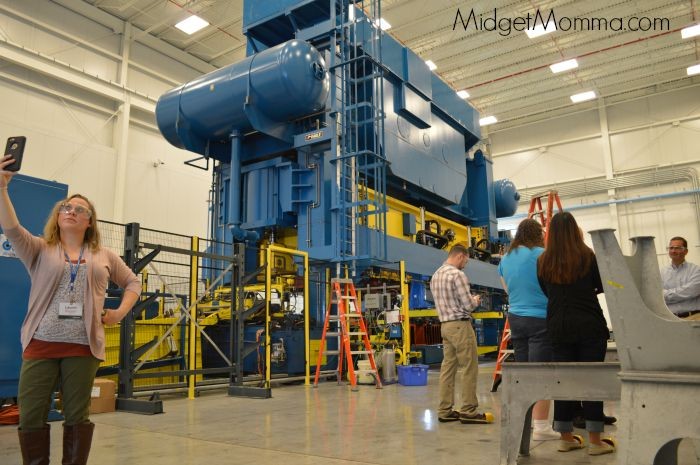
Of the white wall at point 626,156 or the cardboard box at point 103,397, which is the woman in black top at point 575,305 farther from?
the white wall at point 626,156

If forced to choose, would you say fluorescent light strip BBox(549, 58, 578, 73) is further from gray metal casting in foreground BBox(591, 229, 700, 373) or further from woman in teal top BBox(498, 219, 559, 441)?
gray metal casting in foreground BBox(591, 229, 700, 373)

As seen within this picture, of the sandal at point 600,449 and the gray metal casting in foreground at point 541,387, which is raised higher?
the gray metal casting in foreground at point 541,387

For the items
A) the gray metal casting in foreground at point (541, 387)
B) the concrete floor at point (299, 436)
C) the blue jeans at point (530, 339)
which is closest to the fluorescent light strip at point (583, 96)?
the concrete floor at point (299, 436)

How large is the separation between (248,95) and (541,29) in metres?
11.4

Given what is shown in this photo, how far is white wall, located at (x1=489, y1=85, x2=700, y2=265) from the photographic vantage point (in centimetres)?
1823

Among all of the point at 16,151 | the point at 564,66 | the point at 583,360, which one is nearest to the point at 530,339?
the point at 583,360

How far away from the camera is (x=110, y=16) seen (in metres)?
14.6

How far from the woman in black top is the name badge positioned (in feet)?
7.72

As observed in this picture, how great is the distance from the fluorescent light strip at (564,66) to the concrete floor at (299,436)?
48.1 feet

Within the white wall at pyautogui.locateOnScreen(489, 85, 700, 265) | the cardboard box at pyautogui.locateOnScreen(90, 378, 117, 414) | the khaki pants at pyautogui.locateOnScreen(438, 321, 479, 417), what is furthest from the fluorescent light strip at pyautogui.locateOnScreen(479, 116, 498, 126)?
the cardboard box at pyautogui.locateOnScreen(90, 378, 117, 414)

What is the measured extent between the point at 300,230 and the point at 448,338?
3.94 metres

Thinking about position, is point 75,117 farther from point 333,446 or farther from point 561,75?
point 561,75

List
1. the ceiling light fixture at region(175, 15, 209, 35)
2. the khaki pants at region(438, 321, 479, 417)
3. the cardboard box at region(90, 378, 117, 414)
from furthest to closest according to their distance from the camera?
the ceiling light fixture at region(175, 15, 209, 35), the cardboard box at region(90, 378, 117, 414), the khaki pants at region(438, 321, 479, 417)

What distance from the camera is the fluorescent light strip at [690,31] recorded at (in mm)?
15336
